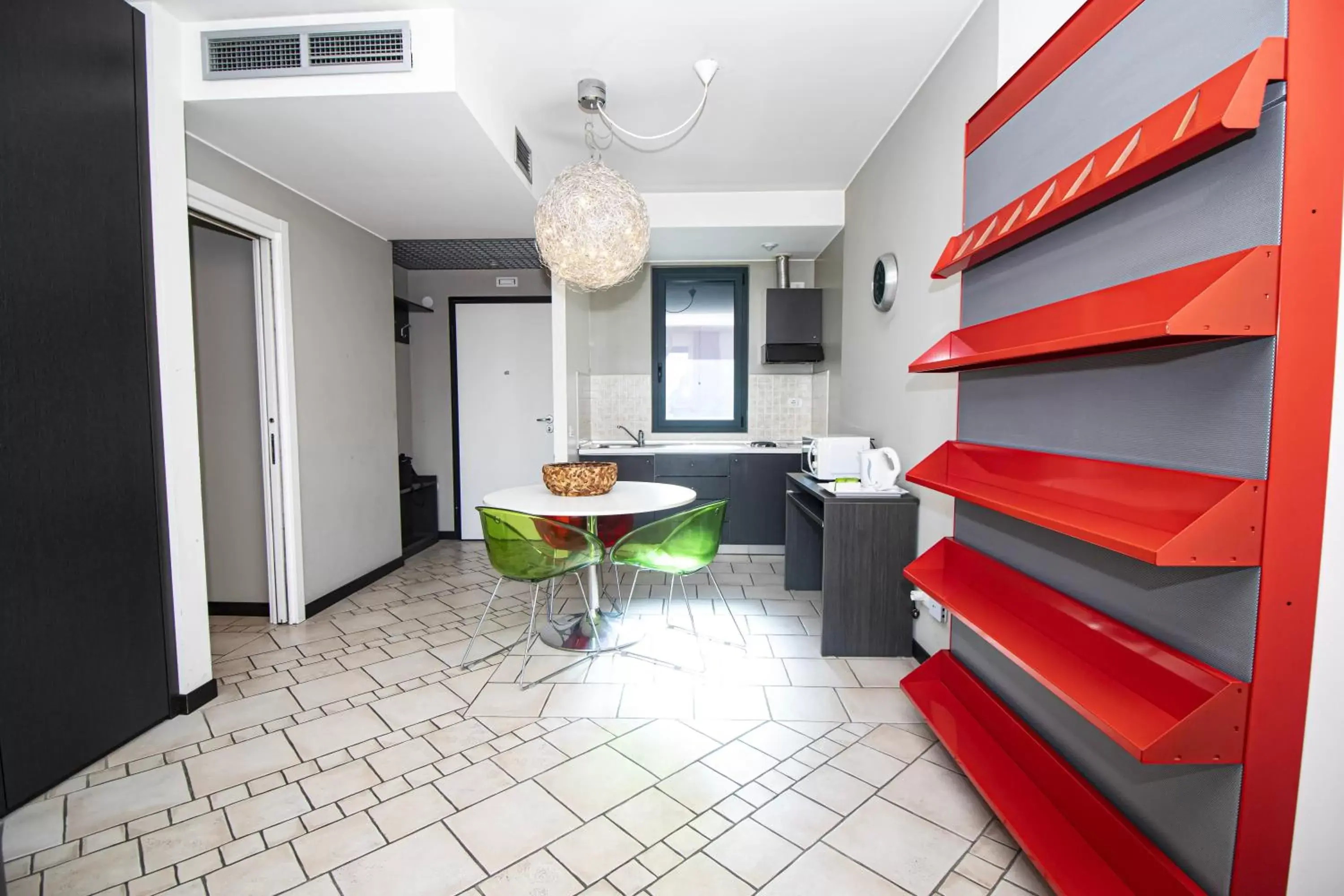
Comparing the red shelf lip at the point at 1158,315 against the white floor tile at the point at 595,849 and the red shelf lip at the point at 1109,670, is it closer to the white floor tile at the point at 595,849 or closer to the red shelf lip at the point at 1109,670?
the red shelf lip at the point at 1109,670

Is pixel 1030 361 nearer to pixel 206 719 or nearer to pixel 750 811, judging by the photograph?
pixel 750 811

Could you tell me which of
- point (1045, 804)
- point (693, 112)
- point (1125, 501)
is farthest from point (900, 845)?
point (693, 112)

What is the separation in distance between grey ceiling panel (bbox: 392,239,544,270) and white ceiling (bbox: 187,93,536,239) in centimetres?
64

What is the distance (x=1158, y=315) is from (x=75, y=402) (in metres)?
3.09

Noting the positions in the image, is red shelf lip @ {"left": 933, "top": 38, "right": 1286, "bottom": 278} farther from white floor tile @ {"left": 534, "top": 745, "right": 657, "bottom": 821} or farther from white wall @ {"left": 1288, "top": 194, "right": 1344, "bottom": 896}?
white floor tile @ {"left": 534, "top": 745, "right": 657, "bottom": 821}

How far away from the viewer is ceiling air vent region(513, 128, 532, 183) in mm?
2930

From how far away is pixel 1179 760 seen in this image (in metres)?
1.04

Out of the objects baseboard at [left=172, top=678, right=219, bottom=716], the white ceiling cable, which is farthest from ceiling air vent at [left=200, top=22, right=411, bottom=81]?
baseboard at [left=172, top=678, right=219, bottom=716]

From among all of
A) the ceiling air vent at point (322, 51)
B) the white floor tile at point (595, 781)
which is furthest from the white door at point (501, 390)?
the white floor tile at point (595, 781)

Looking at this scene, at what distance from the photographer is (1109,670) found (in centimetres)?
138

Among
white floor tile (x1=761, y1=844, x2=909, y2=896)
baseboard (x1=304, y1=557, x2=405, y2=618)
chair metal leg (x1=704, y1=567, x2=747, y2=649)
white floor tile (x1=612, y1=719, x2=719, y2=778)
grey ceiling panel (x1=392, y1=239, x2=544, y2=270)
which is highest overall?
grey ceiling panel (x1=392, y1=239, x2=544, y2=270)

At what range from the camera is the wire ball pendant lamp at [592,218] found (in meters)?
2.56

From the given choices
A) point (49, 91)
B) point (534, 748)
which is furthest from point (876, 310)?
point (49, 91)

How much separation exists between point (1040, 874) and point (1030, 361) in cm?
140
